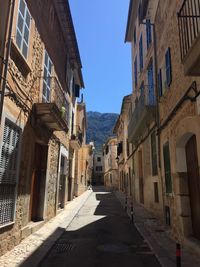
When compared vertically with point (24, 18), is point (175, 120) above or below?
below

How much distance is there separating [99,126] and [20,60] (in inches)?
6204

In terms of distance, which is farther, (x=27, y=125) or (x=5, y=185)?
(x=27, y=125)

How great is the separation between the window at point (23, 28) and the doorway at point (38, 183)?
3.91m

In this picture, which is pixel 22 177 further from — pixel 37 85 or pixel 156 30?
pixel 156 30

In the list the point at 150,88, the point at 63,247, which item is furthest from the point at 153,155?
the point at 63,247

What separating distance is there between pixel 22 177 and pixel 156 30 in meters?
8.67

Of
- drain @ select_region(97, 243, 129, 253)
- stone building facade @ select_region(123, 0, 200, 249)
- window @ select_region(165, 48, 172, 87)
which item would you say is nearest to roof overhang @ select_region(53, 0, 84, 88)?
stone building facade @ select_region(123, 0, 200, 249)

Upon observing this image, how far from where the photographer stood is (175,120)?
8.67 m

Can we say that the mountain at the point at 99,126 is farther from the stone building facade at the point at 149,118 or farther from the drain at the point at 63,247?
the drain at the point at 63,247

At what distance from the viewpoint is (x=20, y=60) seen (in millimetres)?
7578

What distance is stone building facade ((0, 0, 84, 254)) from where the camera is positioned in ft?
22.3

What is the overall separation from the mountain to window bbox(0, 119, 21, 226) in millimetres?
131586

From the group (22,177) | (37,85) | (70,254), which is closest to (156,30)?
(37,85)

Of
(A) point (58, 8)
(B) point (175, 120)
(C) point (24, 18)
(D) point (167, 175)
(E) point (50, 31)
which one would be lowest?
(D) point (167, 175)
